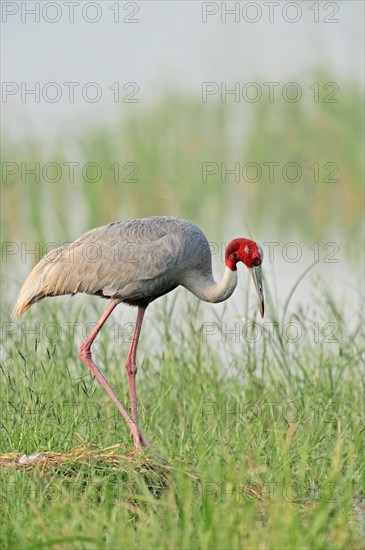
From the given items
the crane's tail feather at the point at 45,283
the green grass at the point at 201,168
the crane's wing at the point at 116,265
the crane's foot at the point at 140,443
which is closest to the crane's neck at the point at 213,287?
the crane's wing at the point at 116,265

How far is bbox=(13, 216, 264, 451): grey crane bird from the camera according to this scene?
7.28m

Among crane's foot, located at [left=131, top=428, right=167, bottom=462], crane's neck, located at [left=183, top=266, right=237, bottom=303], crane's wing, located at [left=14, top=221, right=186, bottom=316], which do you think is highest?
crane's wing, located at [left=14, top=221, right=186, bottom=316]

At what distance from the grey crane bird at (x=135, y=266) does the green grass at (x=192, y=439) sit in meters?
0.42

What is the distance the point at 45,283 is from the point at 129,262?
52cm

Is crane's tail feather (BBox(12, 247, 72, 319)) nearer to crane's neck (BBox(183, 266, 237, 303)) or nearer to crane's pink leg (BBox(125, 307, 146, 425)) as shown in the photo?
crane's pink leg (BBox(125, 307, 146, 425))

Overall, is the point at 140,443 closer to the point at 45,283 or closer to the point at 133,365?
the point at 133,365

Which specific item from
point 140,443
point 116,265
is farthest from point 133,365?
point 140,443

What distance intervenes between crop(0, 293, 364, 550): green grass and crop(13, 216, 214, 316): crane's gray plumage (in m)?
0.52

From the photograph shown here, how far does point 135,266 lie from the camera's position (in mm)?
7297

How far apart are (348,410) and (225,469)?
1606 mm

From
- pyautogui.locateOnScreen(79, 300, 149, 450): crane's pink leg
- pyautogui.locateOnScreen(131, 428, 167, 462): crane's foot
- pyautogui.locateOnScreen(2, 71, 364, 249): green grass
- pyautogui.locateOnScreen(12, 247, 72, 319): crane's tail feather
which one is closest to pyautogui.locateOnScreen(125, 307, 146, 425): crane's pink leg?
pyautogui.locateOnScreen(79, 300, 149, 450): crane's pink leg

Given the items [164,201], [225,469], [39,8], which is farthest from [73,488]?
[164,201]

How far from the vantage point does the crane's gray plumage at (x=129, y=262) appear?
287 inches

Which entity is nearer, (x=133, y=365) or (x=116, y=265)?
(x=116, y=265)
